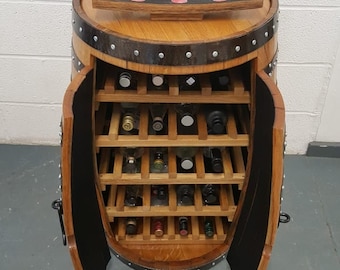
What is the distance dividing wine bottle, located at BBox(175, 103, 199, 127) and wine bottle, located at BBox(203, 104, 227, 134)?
3cm

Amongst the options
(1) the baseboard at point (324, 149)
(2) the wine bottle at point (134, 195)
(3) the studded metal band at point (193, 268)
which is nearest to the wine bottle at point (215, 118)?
(2) the wine bottle at point (134, 195)

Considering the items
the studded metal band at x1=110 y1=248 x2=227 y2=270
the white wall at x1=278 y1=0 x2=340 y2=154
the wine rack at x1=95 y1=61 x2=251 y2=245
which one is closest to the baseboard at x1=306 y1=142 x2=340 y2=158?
the white wall at x1=278 y1=0 x2=340 y2=154

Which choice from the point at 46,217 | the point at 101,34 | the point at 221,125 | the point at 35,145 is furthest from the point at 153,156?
the point at 35,145

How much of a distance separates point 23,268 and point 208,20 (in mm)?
1115

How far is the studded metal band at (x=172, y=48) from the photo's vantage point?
1.03 m

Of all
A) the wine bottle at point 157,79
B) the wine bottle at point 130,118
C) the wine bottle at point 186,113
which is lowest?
the wine bottle at point 130,118

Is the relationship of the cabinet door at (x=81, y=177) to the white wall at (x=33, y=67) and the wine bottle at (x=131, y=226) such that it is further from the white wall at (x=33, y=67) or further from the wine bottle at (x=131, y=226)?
the white wall at (x=33, y=67)

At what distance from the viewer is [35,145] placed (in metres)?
2.19

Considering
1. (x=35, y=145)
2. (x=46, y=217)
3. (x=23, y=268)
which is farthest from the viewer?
(x=35, y=145)

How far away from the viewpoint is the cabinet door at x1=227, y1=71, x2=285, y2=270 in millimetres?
1101

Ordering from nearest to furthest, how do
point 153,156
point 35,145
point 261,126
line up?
point 261,126
point 153,156
point 35,145

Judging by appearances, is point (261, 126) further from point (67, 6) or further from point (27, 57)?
point (27, 57)

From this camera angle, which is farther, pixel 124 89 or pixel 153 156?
pixel 153 156

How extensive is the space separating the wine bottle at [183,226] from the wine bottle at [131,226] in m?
0.15
